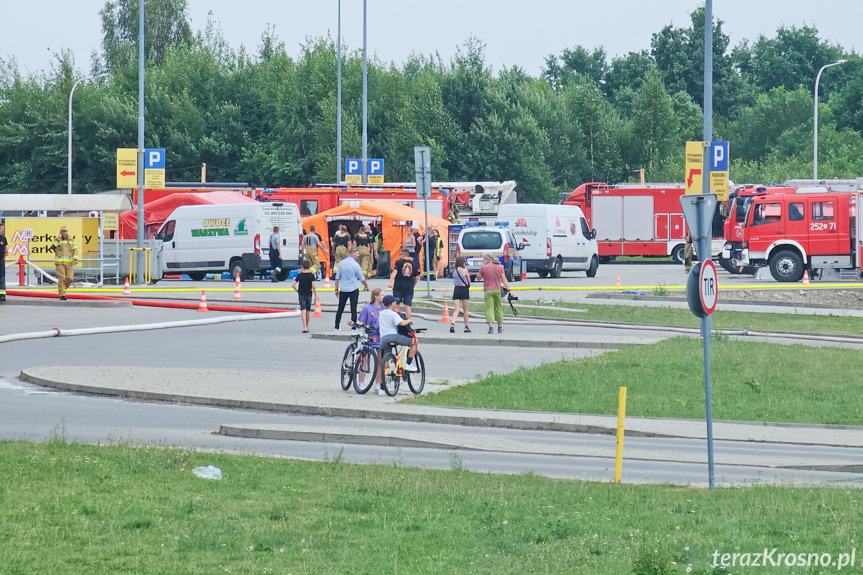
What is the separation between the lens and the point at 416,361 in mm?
16781

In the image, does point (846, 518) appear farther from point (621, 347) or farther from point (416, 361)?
point (621, 347)

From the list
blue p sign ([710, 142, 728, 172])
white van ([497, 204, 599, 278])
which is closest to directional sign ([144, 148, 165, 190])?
white van ([497, 204, 599, 278])

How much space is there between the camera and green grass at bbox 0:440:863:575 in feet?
23.2

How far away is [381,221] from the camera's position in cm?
4225

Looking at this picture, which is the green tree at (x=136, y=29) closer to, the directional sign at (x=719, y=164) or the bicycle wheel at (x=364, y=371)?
the directional sign at (x=719, y=164)

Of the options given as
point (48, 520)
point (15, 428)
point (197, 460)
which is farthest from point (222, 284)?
point (48, 520)

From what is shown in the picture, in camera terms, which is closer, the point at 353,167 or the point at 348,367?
the point at 348,367

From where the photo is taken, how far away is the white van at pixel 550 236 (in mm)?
42000

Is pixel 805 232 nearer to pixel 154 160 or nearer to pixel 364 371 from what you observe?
pixel 154 160

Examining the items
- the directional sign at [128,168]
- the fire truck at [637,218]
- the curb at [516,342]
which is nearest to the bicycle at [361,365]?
the curb at [516,342]

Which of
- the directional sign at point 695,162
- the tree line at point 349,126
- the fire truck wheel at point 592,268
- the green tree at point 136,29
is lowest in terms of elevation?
the fire truck wheel at point 592,268

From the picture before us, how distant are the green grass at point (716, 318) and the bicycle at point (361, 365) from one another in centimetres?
1104

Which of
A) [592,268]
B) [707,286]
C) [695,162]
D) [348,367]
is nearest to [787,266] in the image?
[592,268]

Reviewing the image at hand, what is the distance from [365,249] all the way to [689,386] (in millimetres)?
24154
